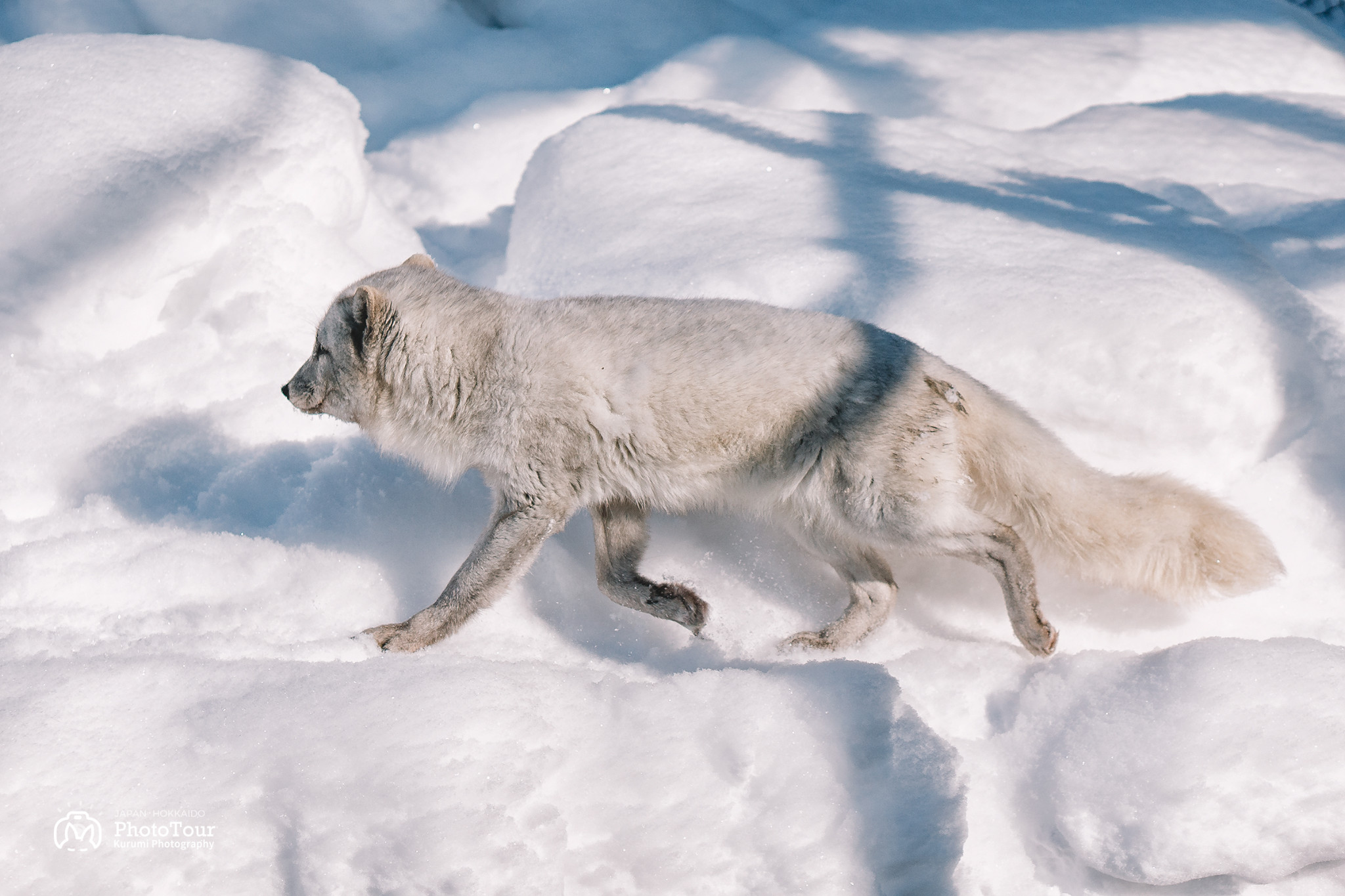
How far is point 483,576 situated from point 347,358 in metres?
0.76

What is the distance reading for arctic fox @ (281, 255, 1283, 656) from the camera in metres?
2.28

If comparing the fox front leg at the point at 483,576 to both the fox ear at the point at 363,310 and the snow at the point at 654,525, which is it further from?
the fox ear at the point at 363,310

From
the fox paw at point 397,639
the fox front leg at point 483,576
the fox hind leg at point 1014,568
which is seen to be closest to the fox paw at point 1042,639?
the fox hind leg at point 1014,568

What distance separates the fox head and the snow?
28cm

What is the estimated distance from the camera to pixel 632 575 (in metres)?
2.51

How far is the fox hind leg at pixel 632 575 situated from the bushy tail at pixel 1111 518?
840mm

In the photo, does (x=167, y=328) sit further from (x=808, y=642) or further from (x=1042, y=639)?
(x=1042, y=639)

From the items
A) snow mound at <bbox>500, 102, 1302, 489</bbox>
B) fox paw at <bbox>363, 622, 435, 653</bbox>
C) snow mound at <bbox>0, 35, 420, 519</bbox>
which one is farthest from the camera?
snow mound at <bbox>0, 35, 420, 519</bbox>

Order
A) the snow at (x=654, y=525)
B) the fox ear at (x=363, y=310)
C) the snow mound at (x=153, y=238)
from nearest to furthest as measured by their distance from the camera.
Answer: the snow at (x=654, y=525) < the fox ear at (x=363, y=310) < the snow mound at (x=153, y=238)

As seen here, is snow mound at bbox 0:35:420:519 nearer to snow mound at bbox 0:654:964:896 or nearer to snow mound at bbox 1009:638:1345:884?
snow mound at bbox 0:654:964:896

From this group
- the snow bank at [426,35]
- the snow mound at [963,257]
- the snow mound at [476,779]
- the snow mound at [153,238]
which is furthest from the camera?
the snow bank at [426,35]

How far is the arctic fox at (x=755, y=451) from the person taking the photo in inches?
89.7

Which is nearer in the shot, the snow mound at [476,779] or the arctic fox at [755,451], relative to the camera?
the snow mound at [476,779]

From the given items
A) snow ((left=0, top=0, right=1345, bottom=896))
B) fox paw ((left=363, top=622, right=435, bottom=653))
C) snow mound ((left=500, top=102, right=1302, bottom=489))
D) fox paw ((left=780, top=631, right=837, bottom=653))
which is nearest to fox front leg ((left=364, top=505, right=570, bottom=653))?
fox paw ((left=363, top=622, right=435, bottom=653))
